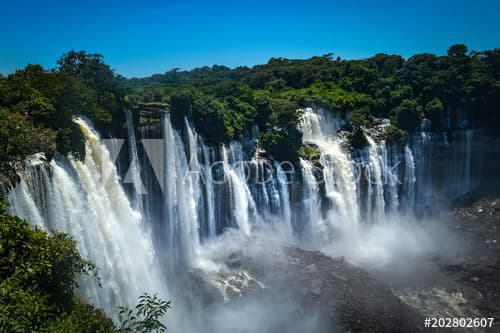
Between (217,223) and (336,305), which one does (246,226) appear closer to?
(217,223)

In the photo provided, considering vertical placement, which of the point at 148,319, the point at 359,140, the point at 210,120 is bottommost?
the point at 148,319

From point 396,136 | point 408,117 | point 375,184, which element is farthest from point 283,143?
point 408,117

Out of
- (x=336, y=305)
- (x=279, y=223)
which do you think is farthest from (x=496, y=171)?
(x=336, y=305)

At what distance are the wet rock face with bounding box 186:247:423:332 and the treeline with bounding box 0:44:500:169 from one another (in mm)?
8798

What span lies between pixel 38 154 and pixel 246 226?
16.1 metres

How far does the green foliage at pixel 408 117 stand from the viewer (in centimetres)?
3512

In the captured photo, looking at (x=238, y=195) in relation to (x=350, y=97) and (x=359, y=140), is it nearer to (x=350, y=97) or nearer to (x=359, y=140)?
(x=359, y=140)

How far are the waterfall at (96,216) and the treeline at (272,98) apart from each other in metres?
1.07

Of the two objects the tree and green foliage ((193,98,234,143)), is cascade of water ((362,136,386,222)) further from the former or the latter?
green foliage ((193,98,234,143))

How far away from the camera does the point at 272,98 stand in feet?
115

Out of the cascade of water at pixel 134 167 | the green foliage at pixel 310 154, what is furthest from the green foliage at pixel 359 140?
the cascade of water at pixel 134 167

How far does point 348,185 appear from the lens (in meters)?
30.8

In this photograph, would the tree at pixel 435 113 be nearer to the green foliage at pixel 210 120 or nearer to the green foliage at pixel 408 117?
the green foliage at pixel 408 117

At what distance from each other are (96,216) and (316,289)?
13.2 meters
